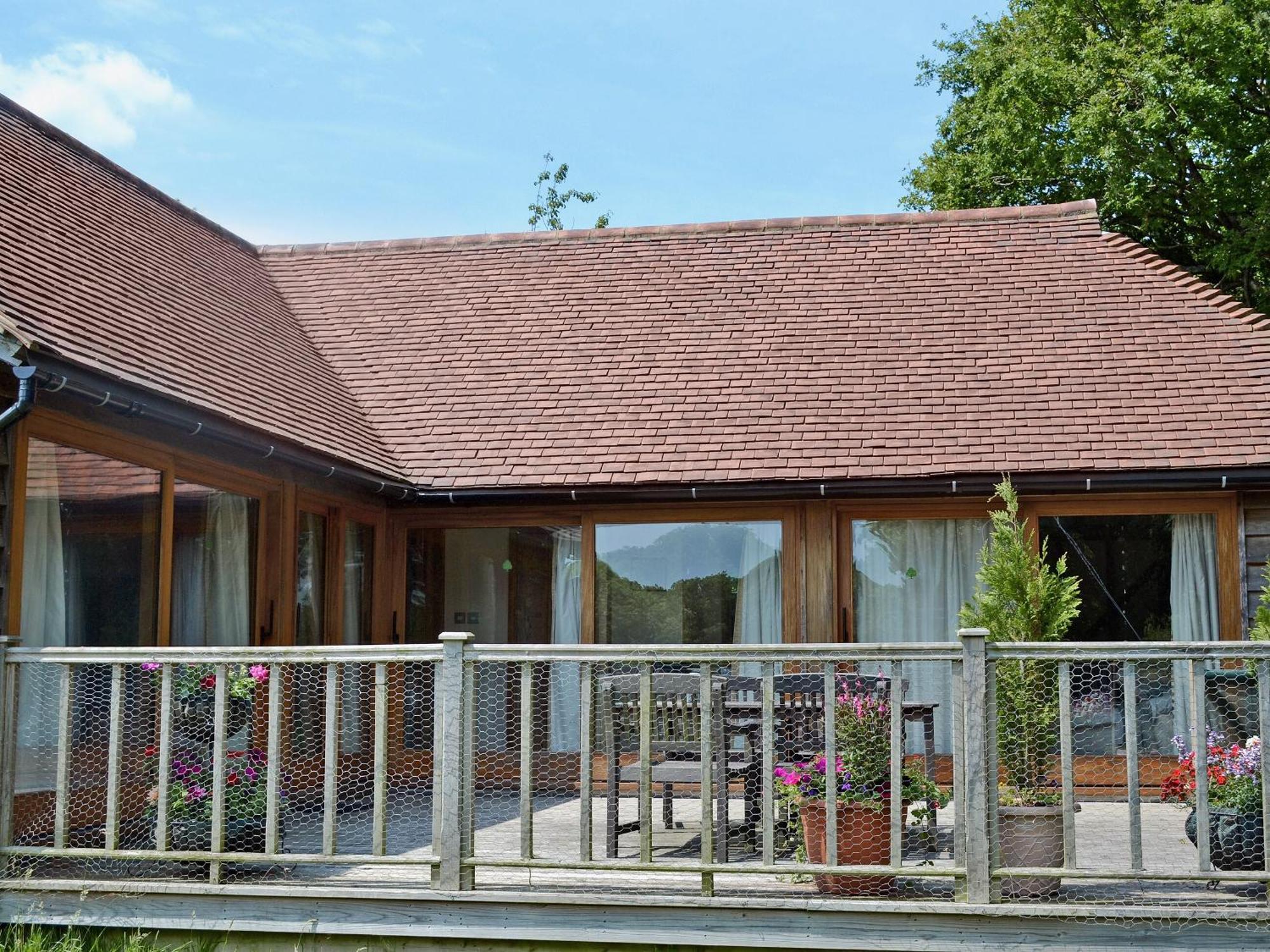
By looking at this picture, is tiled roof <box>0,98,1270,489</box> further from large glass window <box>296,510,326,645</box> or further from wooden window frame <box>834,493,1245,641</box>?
large glass window <box>296,510,326,645</box>

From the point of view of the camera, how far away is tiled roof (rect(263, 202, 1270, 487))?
32.3 feet

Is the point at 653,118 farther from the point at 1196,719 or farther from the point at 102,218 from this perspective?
the point at 1196,719

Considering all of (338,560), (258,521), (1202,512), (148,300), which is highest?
(148,300)

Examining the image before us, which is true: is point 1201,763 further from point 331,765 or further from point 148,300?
point 148,300

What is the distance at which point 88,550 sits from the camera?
6.99 meters

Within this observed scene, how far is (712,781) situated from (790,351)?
6026mm

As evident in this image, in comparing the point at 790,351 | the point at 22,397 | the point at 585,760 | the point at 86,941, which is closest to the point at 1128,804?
the point at 585,760

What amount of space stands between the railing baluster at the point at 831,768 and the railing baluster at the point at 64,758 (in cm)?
341

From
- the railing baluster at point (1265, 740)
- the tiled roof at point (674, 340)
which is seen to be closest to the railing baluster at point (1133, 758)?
the railing baluster at point (1265, 740)

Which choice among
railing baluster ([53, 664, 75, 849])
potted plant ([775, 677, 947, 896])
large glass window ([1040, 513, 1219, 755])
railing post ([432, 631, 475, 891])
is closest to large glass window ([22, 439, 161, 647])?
railing baluster ([53, 664, 75, 849])

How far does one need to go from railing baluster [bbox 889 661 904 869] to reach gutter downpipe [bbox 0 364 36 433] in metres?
4.10

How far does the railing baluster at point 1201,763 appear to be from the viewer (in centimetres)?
532

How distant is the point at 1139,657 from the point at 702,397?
5.77 metres

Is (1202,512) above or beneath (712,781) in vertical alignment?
above
